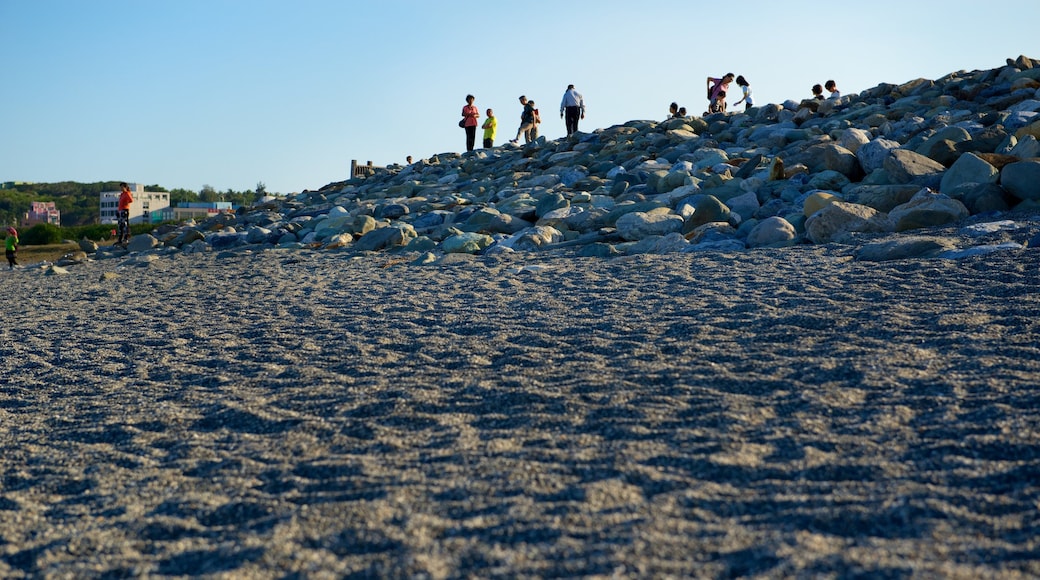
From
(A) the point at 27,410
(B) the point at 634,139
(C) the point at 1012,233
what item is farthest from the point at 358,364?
(B) the point at 634,139

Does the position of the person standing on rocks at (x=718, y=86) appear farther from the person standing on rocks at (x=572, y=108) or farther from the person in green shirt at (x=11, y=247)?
the person in green shirt at (x=11, y=247)

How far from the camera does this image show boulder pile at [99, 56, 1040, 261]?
777cm

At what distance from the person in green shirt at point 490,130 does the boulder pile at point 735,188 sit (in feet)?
8.60

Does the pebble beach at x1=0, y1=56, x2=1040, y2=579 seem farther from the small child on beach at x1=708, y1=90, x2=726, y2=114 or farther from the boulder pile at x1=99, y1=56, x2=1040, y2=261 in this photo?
the small child on beach at x1=708, y1=90, x2=726, y2=114

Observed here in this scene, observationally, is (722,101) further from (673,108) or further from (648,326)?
(648,326)

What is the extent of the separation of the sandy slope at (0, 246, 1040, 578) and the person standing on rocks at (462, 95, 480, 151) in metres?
13.8

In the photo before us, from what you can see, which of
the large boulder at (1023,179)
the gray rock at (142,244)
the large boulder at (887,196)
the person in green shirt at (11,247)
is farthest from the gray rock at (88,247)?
the large boulder at (1023,179)

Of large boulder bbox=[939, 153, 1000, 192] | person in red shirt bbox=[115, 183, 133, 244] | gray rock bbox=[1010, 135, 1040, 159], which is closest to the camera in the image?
large boulder bbox=[939, 153, 1000, 192]

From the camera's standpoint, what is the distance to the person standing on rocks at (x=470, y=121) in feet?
63.4

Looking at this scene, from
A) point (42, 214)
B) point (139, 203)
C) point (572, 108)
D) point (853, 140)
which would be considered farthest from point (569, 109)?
point (139, 203)

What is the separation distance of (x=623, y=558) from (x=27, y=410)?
10.4 feet

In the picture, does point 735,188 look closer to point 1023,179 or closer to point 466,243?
point 1023,179

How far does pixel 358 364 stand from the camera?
4.46 meters

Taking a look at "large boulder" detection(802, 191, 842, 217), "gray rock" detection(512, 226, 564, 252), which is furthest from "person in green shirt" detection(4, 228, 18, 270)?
"large boulder" detection(802, 191, 842, 217)
